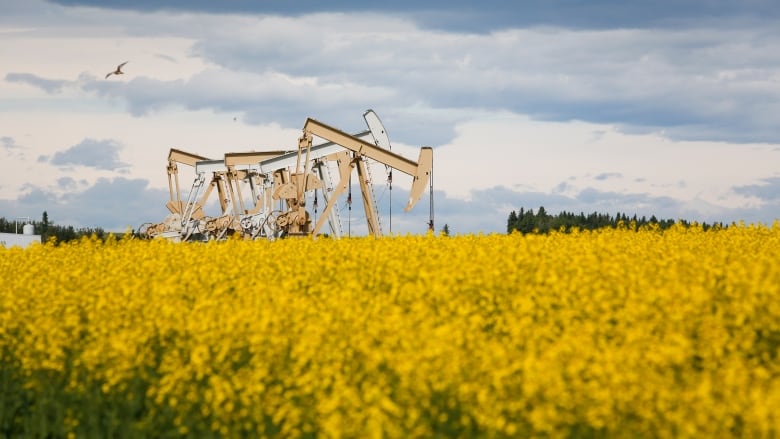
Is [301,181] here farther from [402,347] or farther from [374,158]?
[402,347]

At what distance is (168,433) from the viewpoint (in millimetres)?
10125

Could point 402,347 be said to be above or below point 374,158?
below

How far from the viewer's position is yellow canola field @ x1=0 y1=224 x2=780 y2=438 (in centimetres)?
833

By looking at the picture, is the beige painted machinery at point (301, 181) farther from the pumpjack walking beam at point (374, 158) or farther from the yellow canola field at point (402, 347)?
the yellow canola field at point (402, 347)

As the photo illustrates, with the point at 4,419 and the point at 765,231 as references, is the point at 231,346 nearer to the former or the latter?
the point at 4,419

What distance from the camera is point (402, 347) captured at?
31.7ft

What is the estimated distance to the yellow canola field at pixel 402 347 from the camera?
833 centimetres

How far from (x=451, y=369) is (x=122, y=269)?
9128mm

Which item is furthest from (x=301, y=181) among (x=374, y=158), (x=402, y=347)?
(x=402, y=347)

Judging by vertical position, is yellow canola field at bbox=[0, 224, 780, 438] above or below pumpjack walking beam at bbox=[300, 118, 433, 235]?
below

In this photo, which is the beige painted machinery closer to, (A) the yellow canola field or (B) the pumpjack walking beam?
(B) the pumpjack walking beam

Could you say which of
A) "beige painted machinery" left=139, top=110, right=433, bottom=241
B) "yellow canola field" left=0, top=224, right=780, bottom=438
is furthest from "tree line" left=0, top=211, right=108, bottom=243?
"yellow canola field" left=0, top=224, right=780, bottom=438

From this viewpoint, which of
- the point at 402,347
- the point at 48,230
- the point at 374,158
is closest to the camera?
the point at 402,347

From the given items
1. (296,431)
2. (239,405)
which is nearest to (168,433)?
(239,405)
